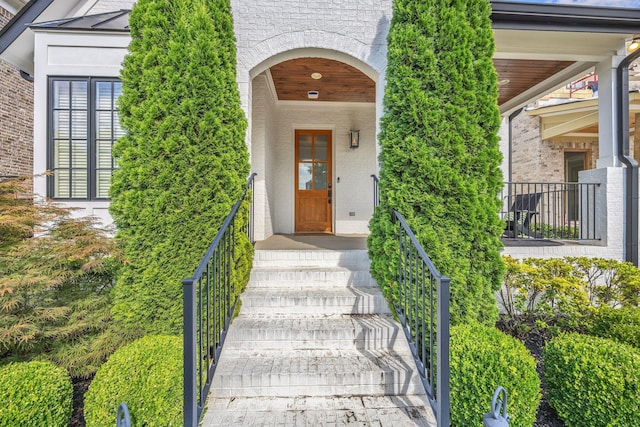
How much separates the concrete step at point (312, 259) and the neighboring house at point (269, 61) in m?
1.27

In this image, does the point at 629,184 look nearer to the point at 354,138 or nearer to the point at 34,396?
the point at 354,138

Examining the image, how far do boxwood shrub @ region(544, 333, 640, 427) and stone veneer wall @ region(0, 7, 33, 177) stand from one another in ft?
32.5

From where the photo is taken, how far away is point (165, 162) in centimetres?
252

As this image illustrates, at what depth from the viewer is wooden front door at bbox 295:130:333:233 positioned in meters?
6.57

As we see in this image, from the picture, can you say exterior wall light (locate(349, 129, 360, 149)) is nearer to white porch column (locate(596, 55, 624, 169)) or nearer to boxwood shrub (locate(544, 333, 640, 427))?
white porch column (locate(596, 55, 624, 169))

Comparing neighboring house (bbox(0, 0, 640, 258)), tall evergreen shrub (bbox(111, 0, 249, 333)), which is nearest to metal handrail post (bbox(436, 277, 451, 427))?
tall evergreen shrub (bbox(111, 0, 249, 333))

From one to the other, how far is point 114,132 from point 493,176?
4.23 m

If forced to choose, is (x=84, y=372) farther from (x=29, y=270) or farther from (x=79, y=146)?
(x=79, y=146)

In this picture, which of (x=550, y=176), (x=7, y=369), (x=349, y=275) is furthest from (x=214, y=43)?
(x=550, y=176)

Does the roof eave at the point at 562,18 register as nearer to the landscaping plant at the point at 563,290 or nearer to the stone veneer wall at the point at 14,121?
the landscaping plant at the point at 563,290

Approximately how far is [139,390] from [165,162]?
1619 millimetres

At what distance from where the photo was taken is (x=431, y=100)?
104 inches

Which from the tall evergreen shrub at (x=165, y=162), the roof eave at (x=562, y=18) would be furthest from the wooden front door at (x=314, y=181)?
the tall evergreen shrub at (x=165, y=162)

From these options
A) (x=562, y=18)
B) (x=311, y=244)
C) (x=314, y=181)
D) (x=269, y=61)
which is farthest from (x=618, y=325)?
(x=314, y=181)
